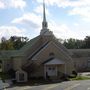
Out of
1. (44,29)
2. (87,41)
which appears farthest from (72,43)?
(44,29)

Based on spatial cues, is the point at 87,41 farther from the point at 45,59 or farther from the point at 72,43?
the point at 45,59

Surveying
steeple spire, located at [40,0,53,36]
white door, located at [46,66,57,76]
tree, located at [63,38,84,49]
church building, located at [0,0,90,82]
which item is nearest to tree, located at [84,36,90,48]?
tree, located at [63,38,84,49]

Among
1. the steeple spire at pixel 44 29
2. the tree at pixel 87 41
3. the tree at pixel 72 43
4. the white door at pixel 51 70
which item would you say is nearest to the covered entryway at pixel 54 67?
the white door at pixel 51 70

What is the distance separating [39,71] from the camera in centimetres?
5759

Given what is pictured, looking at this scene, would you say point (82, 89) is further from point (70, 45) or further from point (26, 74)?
point (70, 45)

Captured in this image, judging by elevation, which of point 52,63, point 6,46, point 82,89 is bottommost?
point 82,89

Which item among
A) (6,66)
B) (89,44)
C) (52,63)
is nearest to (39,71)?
(52,63)

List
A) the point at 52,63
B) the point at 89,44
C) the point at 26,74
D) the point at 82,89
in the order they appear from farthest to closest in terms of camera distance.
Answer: the point at 89,44, the point at 52,63, the point at 26,74, the point at 82,89

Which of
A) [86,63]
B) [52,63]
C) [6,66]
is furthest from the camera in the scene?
[86,63]

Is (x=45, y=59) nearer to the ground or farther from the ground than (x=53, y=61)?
farther from the ground

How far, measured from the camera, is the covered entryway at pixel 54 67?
56531 millimetres

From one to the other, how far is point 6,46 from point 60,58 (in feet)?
143

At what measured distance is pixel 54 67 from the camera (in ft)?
190

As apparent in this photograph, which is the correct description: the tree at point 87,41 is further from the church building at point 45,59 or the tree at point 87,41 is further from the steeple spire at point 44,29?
the church building at point 45,59
